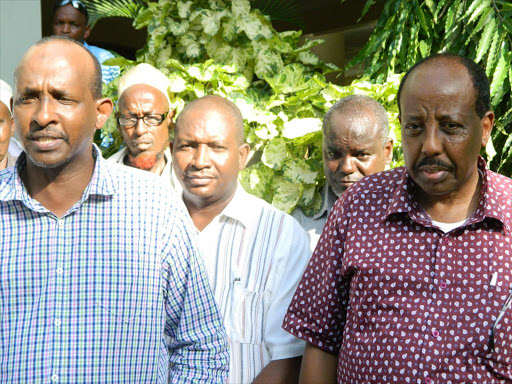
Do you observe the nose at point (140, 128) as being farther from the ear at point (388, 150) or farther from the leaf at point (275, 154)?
the ear at point (388, 150)

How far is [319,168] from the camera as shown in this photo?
3.55 m

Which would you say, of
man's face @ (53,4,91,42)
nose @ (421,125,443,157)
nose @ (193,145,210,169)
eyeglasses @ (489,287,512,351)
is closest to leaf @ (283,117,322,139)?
nose @ (193,145,210,169)

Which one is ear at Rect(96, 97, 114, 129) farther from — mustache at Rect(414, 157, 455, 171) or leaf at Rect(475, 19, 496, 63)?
leaf at Rect(475, 19, 496, 63)

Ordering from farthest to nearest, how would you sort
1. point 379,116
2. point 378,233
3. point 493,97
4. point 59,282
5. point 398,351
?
1. point 493,97
2. point 379,116
3. point 378,233
4. point 398,351
5. point 59,282

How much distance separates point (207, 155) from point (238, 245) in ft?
1.44

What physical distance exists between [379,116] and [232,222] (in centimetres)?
88

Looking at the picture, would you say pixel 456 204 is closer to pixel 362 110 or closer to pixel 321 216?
pixel 362 110

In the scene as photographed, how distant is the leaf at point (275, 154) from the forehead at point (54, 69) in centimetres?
167

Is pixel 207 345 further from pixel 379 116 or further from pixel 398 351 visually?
pixel 379 116

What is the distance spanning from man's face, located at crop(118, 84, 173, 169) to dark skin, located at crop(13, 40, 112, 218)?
170 cm

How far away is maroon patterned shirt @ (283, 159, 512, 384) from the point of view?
2.03 m

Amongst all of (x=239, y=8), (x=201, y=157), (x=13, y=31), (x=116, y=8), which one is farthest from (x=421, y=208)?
(x=13, y=31)

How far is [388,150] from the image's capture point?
346 cm

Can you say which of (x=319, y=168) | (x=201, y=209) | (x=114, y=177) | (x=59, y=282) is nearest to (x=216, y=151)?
(x=201, y=209)
